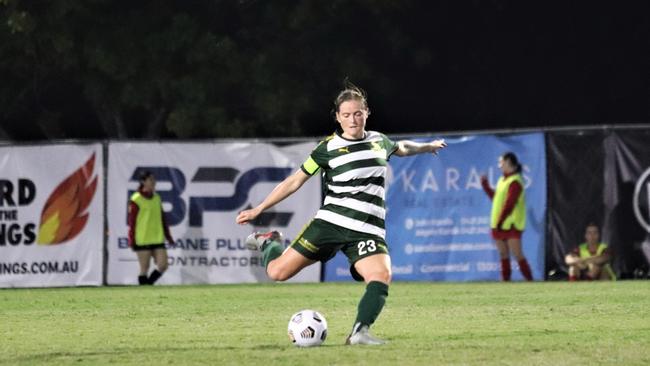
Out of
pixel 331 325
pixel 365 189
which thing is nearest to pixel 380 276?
pixel 365 189

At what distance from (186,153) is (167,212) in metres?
0.95

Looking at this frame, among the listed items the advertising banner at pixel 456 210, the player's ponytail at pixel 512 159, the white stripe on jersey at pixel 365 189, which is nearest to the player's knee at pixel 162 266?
the advertising banner at pixel 456 210

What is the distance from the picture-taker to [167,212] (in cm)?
2466

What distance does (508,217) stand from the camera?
23312 millimetres

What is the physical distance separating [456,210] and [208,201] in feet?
12.5

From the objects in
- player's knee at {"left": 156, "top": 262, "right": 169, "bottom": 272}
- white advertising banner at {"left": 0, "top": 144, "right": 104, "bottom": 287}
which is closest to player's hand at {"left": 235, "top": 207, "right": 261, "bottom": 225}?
player's knee at {"left": 156, "top": 262, "right": 169, "bottom": 272}

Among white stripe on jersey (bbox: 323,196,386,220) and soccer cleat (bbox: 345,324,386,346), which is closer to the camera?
soccer cleat (bbox: 345,324,386,346)

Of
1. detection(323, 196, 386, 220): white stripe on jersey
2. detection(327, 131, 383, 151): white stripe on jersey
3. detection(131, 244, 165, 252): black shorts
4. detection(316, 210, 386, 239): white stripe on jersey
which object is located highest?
detection(327, 131, 383, 151): white stripe on jersey

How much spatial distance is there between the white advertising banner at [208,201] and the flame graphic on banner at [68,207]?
1.16ft

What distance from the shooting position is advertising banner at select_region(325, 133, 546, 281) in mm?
23703

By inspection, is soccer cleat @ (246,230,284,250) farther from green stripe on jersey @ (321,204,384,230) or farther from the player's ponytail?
the player's ponytail

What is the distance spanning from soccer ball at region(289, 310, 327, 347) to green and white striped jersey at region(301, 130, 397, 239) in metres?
0.77

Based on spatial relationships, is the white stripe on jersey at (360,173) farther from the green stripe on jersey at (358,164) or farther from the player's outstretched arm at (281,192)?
the player's outstretched arm at (281,192)

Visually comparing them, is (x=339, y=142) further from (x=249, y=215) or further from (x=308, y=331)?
(x=308, y=331)
